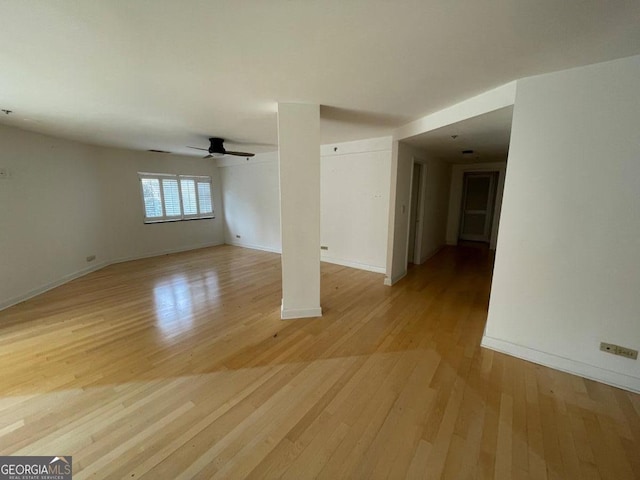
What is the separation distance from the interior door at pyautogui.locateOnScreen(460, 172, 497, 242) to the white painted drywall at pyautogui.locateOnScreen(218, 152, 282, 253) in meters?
5.30

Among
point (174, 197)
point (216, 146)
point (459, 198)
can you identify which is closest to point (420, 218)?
point (459, 198)

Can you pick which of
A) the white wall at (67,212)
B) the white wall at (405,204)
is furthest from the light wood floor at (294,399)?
the white wall at (405,204)

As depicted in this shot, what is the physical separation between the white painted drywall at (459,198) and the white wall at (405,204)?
0.96 m

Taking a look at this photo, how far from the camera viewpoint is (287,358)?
2.30m

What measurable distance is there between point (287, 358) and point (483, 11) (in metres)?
2.74

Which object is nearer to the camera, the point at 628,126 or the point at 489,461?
the point at 489,461

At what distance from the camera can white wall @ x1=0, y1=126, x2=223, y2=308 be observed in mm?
3479

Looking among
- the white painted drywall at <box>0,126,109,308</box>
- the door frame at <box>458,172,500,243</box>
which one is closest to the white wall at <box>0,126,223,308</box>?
the white painted drywall at <box>0,126,109,308</box>

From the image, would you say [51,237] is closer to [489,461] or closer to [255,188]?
[255,188]

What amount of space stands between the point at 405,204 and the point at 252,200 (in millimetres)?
4071

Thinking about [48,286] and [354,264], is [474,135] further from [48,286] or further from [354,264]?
Result: [48,286]

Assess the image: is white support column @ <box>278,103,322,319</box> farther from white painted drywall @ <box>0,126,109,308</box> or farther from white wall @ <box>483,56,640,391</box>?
white painted drywall @ <box>0,126,109,308</box>

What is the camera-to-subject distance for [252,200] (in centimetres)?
666

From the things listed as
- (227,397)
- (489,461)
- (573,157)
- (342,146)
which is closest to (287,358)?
(227,397)
